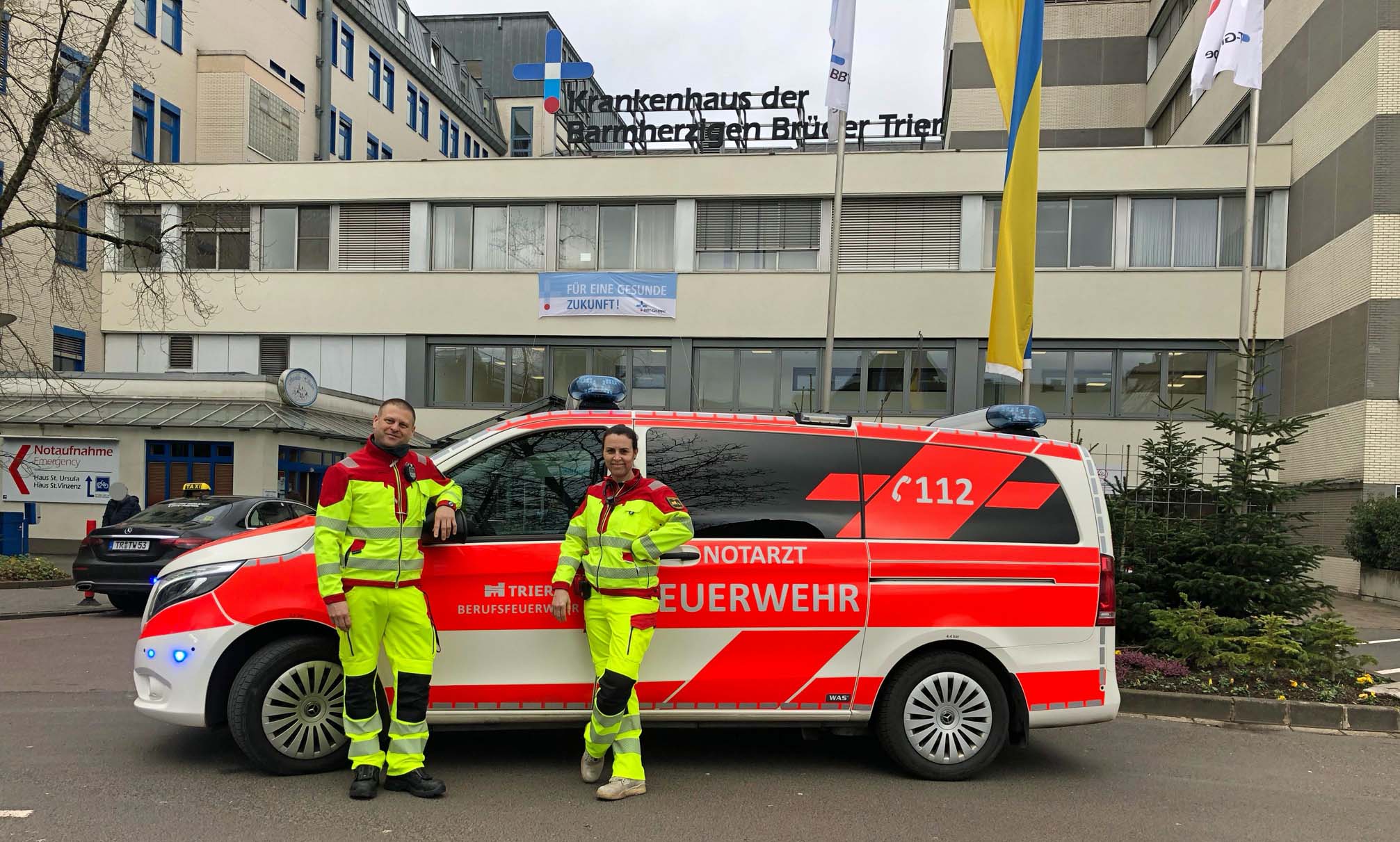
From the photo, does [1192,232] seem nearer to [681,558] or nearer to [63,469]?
[681,558]

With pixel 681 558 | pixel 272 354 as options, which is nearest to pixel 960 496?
pixel 681 558

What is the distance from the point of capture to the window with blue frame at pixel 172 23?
29578 millimetres

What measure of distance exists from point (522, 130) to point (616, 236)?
3135 centimetres

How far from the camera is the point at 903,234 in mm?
25484

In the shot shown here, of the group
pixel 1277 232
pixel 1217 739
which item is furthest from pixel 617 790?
pixel 1277 232

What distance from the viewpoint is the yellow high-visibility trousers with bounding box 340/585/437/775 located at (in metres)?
5.22

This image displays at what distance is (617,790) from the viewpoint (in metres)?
5.34

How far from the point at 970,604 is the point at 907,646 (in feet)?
1.41

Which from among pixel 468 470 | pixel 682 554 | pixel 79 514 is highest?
pixel 468 470

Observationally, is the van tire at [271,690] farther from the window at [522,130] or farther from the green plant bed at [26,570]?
the window at [522,130]

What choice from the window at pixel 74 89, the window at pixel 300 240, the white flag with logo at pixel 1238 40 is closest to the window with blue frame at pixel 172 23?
the window at pixel 74 89

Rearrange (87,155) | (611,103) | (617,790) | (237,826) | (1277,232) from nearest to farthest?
1. (237,826)
2. (617,790)
3. (87,155)
4. (1277,232)
5. (611,103)

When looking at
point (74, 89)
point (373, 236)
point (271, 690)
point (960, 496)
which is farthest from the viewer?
point (373, 236)

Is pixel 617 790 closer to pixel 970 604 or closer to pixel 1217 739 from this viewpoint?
pixel 970 604
